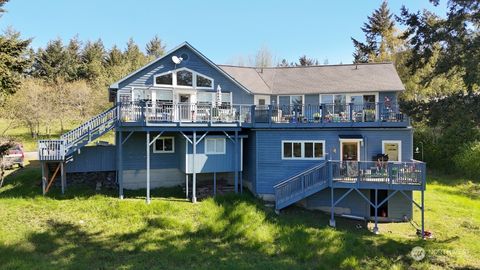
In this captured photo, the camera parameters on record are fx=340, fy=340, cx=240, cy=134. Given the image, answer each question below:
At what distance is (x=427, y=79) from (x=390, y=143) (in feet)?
12.0

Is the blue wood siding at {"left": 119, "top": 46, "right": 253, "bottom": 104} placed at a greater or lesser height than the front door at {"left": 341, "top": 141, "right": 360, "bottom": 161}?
greater

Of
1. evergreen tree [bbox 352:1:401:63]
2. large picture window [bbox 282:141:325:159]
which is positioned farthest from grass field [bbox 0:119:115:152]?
evergreen tree [bbox 352:1:401:63]

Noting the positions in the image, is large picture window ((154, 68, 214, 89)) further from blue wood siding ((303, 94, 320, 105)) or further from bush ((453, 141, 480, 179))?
bush ((453, 141, 480, 179))

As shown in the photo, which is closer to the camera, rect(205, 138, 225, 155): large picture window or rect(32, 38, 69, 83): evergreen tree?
rect(205, 138, 225, 155): large picture window

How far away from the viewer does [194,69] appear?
2025cm

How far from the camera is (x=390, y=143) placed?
1797 cm

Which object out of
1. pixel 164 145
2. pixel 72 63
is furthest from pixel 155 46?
pixel 164 145

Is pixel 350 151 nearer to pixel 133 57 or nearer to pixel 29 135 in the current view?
pixel 29 135

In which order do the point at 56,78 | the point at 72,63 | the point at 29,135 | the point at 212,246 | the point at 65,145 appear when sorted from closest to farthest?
the point at 212,246 → the point at 65,145 → the point at 29,135 → the point at 56,78 → the point at 72,63

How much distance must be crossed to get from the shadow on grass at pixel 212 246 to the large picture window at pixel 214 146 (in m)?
3.53

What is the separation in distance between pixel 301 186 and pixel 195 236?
6096 mm

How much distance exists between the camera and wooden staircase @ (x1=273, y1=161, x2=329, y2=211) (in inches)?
677

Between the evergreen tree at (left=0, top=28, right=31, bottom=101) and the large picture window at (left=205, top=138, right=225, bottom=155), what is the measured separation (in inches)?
428

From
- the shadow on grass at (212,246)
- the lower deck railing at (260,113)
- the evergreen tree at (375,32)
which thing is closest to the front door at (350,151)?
the lower deck railing at (260,113)
